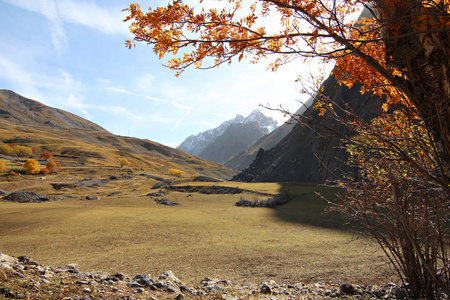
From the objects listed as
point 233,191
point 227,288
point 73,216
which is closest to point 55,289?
point 227,288

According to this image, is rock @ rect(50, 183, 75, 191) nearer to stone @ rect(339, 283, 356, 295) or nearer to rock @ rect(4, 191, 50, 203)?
rock @ rect(4, 191, 50, 203)

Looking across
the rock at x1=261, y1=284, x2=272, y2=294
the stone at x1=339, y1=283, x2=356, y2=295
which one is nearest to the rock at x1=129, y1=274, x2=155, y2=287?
the rock at x1=261, y1=284, x2=272, y2=294

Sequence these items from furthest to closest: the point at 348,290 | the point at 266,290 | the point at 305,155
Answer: the point at 305,155 → the point at 266,290 → the point at 348,290

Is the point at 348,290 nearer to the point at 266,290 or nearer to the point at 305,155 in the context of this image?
the point at 266,290

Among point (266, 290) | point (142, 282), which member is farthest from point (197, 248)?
point (266, 290)

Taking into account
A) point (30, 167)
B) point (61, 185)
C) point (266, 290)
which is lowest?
point (30, 167)

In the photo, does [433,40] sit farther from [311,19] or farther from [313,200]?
[313,200]

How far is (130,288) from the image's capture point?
17.6ft

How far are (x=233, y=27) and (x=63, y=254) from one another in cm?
1125

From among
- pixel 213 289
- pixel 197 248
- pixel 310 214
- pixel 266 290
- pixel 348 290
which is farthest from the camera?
pixel 310 214

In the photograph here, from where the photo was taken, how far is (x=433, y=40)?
8.22ft

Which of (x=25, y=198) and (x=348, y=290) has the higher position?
(x=348, y=290)

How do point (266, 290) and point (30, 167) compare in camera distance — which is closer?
point (266, 290)

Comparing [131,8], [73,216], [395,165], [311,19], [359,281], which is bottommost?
[73,216]
